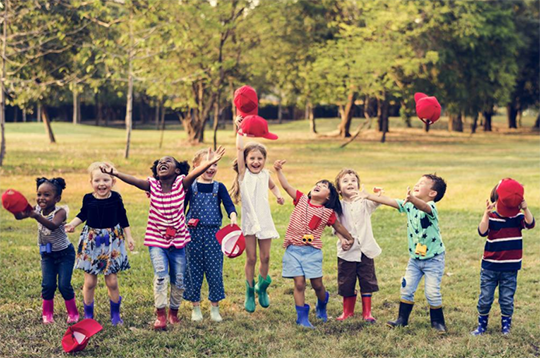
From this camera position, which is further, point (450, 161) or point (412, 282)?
point (450, 161)

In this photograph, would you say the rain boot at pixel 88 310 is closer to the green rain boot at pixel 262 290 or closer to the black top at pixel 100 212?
the black top at pixel 100 212

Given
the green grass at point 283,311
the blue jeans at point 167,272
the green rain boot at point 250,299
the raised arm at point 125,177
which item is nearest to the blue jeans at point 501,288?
the green grass at point 283,311

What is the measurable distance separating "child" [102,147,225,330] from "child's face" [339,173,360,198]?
1.25 metres

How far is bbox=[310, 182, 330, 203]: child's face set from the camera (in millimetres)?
6055

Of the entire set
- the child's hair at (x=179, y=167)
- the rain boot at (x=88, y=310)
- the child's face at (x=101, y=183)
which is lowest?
the rain boot at (x=88, y=310)

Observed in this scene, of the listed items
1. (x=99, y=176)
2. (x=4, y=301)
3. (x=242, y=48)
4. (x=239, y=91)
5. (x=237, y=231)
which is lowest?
(x=4, y=301)

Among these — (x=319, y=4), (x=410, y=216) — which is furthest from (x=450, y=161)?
(x=410, y=216)

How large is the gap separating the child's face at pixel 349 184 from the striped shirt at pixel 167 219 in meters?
1.50

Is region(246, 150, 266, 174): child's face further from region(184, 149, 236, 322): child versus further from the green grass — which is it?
the green grass

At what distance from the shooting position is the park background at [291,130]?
18.5 feet

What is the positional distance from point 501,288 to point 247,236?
236 cm

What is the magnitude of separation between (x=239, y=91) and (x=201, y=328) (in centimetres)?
221

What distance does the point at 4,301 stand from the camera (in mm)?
6551

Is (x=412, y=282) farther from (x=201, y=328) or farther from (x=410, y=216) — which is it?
(x=201, y=328)
